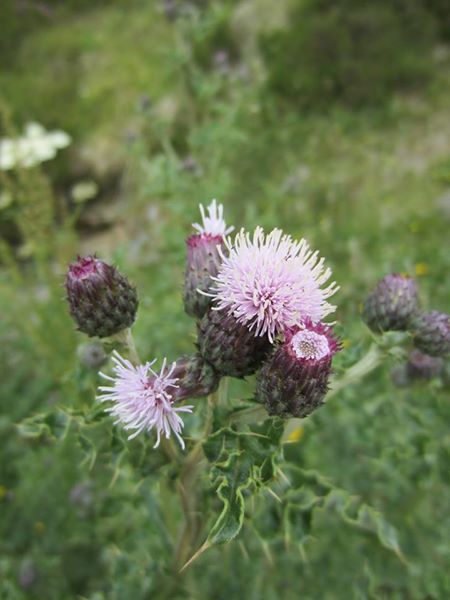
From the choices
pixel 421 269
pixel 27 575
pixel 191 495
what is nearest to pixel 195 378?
pixel 191 495

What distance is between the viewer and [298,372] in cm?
134

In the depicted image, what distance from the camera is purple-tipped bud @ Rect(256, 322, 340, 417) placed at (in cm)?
135

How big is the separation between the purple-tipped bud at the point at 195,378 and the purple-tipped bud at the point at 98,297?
0.22 metres

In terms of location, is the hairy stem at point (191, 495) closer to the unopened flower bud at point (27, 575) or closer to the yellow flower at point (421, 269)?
the unopened flower bud at point (27, 575)

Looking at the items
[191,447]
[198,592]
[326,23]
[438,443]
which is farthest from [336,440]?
[326,23]

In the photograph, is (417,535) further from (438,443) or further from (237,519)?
(237,519)

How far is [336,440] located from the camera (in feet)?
10.1

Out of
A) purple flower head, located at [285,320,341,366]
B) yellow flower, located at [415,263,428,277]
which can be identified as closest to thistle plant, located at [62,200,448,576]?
purple flower head, located at [285,320,341,366]

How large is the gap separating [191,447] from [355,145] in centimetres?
584

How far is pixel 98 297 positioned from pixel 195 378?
0.33 meters

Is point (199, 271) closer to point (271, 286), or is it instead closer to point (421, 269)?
point (271, 286)

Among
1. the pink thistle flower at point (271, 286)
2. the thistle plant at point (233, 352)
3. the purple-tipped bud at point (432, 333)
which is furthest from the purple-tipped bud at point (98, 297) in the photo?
the purple-tipped bud at point (432, 333)

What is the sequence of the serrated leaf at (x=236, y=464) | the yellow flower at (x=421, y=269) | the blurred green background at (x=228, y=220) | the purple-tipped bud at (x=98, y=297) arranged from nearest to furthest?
1. the serrated leaf at (x=236, y=464)
2. the purple-tipped bud at (x=98, y=297)
3. the blurred green background at (x=228, y=220)
4. the yellow flower at (x=421, y=269)

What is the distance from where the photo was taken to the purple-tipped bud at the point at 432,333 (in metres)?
1.79
